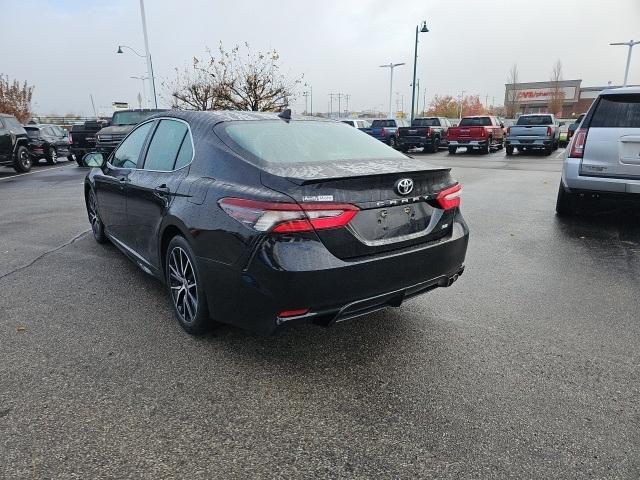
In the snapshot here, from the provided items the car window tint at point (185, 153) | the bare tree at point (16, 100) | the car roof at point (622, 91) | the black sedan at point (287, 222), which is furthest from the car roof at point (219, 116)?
the bare tree at point (16, 100)

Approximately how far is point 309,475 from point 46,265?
4.34 metres

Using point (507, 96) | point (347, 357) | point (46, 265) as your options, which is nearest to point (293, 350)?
point (347, 357)

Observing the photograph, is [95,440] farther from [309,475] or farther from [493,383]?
[493,383]

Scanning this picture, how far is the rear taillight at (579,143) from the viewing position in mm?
6348

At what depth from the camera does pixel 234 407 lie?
2656 mm

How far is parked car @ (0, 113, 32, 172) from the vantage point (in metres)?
15.3

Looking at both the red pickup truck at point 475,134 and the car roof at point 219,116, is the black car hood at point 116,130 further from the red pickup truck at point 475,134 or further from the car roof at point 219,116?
the red pickup truck at point 475,134

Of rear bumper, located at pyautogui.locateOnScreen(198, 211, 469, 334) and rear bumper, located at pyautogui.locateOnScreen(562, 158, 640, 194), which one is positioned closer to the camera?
rear bumper, located at pyautogui.locateOnScreen(198, 211, 469, 334)

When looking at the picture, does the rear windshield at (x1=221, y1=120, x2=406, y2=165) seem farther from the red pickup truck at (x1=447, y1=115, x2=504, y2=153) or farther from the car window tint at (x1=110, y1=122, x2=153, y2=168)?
Answer: the red pickup truck at (x1=447, y1=115, x2=504, y2=153)

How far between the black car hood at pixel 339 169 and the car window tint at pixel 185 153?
85cm

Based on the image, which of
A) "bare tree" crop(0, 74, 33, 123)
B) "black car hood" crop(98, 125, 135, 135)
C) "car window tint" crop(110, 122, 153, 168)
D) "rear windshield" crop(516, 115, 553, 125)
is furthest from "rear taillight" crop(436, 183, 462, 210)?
"bare tree" crop(0, 74, 33, 123)

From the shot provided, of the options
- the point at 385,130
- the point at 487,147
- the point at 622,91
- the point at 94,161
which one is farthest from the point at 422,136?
the point at 94,161

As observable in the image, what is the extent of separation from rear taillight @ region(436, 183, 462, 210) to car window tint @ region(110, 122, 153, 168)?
274cm

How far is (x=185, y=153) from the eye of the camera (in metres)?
3.59
